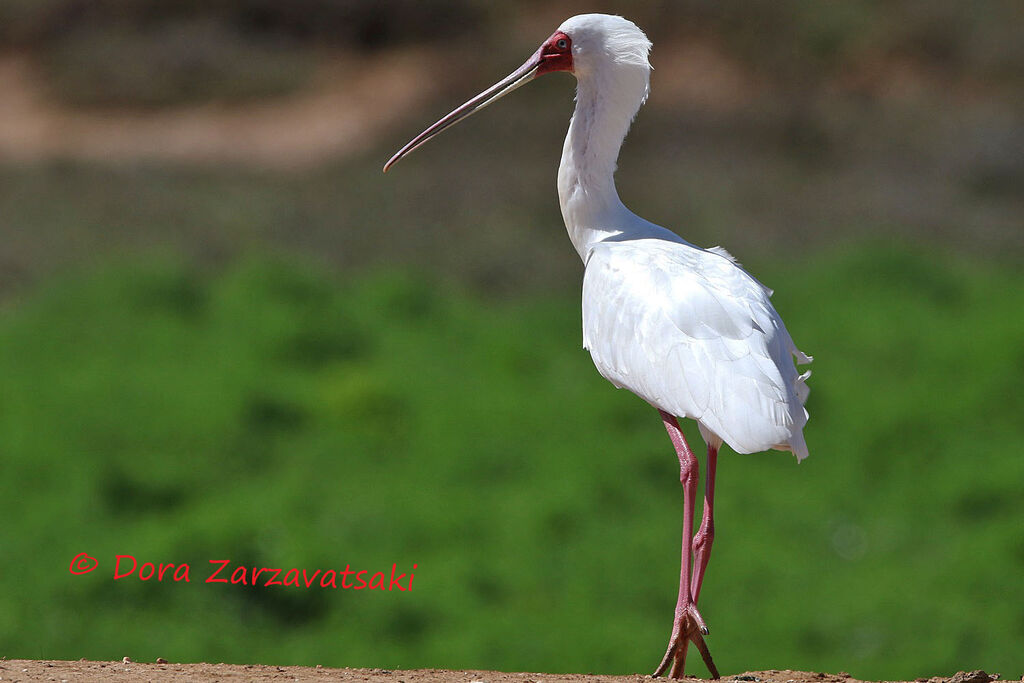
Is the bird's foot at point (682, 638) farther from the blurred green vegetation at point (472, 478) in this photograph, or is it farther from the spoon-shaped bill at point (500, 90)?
the blurred green vegetation at point (472, 478)

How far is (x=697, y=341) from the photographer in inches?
317

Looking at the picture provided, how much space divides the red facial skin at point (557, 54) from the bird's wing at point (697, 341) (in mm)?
1082

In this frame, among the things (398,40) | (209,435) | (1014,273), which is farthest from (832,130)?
(209,435)

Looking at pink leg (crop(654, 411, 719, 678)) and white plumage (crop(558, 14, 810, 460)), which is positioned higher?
white plumage (crop(558, 14, 810, 460))

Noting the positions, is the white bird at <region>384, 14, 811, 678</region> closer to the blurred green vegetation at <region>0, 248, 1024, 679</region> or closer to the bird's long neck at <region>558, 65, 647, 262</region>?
the bird's long neck at <region>558, 65, 647, 262</region>

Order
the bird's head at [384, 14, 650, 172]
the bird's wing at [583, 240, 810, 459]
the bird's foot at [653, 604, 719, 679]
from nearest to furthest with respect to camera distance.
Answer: the bird's wing at [583, 240, 810, 459] → the bird's foot at [653, 604, 719, 679] → the bird's head at [384, 14, 650, 172]

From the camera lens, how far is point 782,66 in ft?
113

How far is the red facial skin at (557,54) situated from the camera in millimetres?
9047

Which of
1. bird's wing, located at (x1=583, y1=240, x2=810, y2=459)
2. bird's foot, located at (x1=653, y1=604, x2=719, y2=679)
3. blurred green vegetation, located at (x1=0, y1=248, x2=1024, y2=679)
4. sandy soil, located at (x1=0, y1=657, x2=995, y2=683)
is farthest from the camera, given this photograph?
blurred green vegetation, located at (x1=0, y1=248, x2=1024, y2=679)

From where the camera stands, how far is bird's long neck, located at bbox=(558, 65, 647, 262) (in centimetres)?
895

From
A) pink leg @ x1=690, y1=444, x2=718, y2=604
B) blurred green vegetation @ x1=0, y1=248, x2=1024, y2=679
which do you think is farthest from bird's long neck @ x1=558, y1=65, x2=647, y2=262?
blurred green vegetation @ x1=0, y1=248, x2=1024, y2=679

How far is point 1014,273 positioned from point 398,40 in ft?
47.9

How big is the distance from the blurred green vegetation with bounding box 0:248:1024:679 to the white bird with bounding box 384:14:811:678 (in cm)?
753

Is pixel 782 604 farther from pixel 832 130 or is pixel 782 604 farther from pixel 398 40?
pixel 398 40
